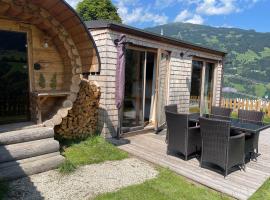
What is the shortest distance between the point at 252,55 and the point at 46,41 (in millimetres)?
87939

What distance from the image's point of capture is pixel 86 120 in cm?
593

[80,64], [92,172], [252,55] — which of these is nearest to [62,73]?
[80,64]

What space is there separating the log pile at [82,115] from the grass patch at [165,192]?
2372 mm

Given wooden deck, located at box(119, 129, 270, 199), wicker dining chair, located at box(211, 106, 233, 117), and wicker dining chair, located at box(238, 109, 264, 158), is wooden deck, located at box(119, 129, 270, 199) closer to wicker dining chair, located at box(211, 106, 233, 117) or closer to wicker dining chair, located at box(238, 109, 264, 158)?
wicker dining chair, located at box(238, 109, 264, 158)

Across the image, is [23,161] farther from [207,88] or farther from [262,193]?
[207,88]

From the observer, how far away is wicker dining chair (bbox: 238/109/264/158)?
200 inches

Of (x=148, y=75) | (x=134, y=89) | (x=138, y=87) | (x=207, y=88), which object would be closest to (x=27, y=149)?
(x=134, y=89)

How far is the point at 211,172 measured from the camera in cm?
452

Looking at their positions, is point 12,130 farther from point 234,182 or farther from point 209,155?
point 234,182

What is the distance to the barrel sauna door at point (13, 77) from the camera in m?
4.96

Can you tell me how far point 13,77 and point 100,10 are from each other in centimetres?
1983

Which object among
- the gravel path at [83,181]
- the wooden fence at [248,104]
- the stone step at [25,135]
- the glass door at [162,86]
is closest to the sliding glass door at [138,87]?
the glass door at [162,86]

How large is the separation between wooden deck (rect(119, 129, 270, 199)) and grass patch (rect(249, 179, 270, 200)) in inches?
2.2

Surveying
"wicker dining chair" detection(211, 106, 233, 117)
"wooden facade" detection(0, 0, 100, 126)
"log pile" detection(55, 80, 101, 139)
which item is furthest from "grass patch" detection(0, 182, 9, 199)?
"wicker dining chair" detection(211, 106, 233, 117)
